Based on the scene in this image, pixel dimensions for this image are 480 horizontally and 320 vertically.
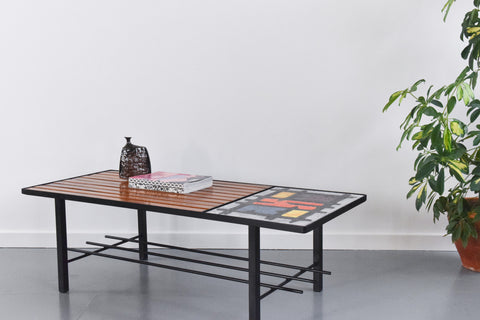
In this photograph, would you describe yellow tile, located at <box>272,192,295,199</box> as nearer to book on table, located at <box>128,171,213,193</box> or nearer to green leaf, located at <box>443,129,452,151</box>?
book on table, located at <box>128,171,213,193</box>

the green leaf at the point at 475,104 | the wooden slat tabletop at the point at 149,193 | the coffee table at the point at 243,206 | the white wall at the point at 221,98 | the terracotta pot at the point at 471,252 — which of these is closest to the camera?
the coffee table at the point at 243,206

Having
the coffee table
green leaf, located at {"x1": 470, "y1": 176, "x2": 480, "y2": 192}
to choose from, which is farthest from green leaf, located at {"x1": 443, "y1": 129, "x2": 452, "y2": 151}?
the coffee table

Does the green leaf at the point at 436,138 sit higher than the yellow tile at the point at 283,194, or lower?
higher

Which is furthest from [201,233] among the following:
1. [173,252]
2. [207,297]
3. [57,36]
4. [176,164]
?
[57,36]

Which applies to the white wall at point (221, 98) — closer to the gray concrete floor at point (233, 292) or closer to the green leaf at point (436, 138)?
the gray concrete floor at point (233, 292)

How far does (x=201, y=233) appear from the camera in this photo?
4.45 meters

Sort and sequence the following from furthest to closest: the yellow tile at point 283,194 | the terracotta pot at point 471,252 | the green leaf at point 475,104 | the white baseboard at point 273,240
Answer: the white baseboard at point 273,240 < the terracotta pot at point 471,252 < the green leaf at point 475,104 < the yellow tile at point 283,194

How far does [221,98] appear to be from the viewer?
14.2 feet

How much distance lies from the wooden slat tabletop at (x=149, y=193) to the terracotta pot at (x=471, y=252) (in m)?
1.36

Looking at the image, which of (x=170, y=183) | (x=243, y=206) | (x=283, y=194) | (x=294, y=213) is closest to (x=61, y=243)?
(x=170, y=183)

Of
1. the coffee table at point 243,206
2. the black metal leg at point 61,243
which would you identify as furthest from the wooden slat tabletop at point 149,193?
the black metal leg at point 61,243

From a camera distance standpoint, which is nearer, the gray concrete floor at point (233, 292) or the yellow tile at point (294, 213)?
the yellow tile at point (294, 213)

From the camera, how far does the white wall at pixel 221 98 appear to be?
4176mm

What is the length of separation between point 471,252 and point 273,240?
4.29ft
